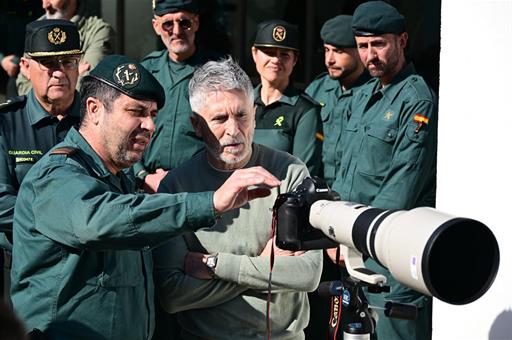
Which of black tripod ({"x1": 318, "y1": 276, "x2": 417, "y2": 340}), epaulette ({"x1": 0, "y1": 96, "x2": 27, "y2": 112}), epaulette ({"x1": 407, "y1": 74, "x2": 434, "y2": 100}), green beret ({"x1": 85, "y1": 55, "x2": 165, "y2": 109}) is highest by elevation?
green beret ({"x1": 85, "y1": 55, "x2": 165, "y2": 109})

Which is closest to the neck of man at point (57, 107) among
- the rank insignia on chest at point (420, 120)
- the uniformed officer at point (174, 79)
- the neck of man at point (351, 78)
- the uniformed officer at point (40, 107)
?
the uniformed officer at point (40, 107)

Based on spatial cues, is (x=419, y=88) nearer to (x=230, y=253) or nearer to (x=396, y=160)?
(x=396, y=160)

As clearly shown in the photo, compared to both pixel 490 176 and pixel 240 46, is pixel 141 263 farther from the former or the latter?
pixel 240 46

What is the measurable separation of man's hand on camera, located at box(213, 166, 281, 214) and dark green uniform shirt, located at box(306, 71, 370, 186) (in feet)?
7.98

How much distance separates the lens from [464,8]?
3375mm

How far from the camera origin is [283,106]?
5230 millimetres

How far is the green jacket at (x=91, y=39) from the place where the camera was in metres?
5.88

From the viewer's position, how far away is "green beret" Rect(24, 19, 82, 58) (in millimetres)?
4531

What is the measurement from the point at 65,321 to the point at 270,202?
854 millimetres

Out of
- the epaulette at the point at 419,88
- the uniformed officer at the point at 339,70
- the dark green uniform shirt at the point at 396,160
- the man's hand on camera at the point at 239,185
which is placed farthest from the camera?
the uniformed officer at the point at 339,70

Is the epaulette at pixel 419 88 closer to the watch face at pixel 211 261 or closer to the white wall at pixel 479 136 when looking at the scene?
the white wall at pixel 479 136

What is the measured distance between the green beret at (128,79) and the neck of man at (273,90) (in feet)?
6.83

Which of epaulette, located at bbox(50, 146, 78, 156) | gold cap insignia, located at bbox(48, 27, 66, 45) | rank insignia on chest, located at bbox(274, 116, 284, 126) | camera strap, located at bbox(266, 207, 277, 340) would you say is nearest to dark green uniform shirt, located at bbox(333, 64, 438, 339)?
rank insignia on chest, located at bbox(274, 116, 284, 126)

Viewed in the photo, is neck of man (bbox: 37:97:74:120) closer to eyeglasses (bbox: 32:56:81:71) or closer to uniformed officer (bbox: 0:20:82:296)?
uniformed officer (bbox: 0:20:82:296)
